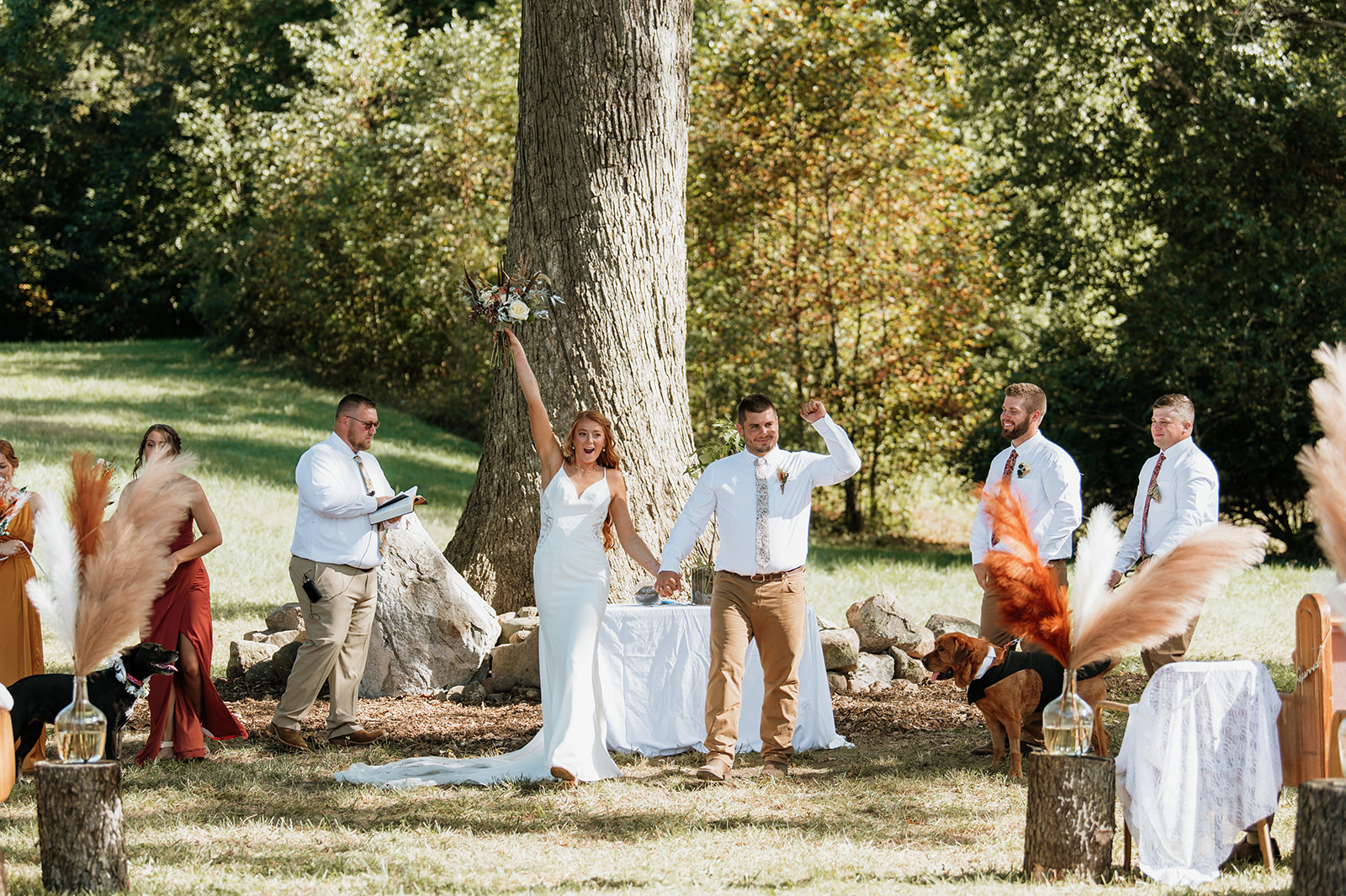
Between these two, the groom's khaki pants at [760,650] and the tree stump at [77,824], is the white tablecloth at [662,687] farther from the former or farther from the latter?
the tree stump at [77,824]

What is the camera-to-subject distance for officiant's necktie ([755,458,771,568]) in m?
6.98

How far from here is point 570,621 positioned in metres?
6.88

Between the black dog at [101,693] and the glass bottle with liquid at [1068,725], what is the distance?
432 cm

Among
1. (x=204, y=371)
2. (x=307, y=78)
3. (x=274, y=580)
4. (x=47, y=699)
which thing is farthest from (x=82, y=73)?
(x=47, y=699)

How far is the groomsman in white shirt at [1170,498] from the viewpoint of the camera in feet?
23.3

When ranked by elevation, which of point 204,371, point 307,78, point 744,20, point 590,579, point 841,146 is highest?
point 307,78

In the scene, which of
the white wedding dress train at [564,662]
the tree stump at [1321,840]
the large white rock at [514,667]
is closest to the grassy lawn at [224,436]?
the large white rock at [514,667]

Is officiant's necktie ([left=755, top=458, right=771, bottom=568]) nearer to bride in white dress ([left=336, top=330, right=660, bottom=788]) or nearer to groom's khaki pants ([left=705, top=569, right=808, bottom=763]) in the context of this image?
groom's khaki pants ([left=705, top=569, right=808, bottom=763])

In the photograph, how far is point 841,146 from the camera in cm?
2002

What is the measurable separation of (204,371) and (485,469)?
A: 21875 millimetres

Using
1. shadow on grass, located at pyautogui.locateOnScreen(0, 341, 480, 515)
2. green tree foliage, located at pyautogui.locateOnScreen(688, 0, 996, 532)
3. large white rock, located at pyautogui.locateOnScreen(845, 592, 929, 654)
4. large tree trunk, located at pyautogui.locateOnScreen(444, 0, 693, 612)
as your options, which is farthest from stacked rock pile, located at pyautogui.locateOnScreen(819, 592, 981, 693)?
green tree foliage, located at pyautogui.locateOnScreen(688, 0, 996, 532)

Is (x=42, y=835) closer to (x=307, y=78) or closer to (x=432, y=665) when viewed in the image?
(x=432, y=665)

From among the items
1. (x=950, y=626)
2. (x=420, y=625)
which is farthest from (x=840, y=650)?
(x=420, y=625)

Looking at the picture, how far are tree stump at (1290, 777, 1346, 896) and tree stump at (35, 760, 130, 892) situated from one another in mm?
4342
